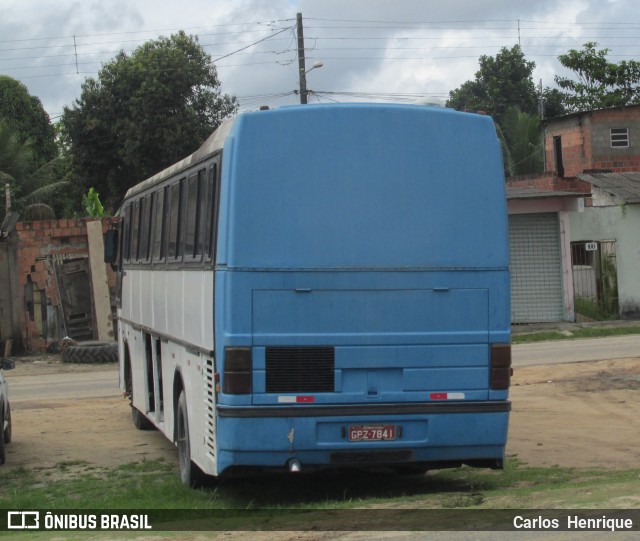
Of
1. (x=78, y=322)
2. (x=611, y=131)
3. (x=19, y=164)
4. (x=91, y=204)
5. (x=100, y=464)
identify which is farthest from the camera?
(x=19, y=164)

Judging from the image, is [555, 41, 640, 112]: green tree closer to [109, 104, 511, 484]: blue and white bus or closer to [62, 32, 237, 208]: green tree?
[62, 32, 237, 208]: green tree

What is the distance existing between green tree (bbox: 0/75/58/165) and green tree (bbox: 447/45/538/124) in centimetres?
2183

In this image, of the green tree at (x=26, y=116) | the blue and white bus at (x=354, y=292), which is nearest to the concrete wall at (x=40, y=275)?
the blue and white bus at (x=354, y=292)

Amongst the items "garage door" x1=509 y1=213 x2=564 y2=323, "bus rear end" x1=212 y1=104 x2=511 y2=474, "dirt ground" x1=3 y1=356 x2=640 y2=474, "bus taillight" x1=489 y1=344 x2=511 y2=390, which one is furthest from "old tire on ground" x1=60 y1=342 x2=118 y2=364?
"bus taillight" x1=489 y1=344 x2=511 y2=390

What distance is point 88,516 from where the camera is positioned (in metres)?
8.64

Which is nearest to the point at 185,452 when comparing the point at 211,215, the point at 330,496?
the point at 330,496

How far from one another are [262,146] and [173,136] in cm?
3598

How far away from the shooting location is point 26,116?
5434 centimetres

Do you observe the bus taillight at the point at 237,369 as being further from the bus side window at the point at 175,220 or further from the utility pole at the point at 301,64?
the utility pole at the point at 301,64

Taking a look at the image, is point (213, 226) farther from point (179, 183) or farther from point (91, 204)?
point (91, 204)

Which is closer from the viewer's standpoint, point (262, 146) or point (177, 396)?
point (262, 146)

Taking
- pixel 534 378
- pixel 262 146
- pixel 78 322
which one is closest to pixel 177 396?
pixel 262 146

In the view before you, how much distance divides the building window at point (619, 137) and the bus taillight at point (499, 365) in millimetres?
35081

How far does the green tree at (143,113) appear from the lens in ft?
145
